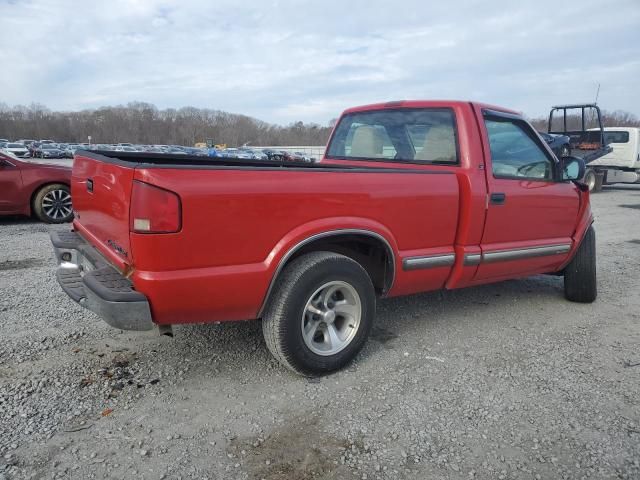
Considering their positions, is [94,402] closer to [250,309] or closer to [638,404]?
[250,309]

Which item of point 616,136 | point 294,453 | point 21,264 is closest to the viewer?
point 294,453

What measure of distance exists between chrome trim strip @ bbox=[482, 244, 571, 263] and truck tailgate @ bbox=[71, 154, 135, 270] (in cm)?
261

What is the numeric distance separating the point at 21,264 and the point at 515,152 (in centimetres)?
542

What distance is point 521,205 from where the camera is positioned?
392 cm

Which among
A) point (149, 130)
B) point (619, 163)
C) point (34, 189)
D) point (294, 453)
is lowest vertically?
point (294, 453)

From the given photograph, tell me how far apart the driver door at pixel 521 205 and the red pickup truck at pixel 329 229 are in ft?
0.05

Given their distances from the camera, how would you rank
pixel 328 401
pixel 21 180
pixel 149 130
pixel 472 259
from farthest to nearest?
pixel 149 130
pixel 21 180
pixel 472 259
pixel 328 401

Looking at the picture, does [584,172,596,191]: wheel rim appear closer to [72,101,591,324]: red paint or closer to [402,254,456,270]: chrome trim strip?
[72,101,591,324]: red paint

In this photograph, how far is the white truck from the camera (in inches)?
690

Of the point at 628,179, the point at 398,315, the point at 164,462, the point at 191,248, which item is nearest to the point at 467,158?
the point at 398,315

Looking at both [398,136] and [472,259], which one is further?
[398,136]

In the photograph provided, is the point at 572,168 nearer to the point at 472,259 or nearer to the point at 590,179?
the point at 472,259

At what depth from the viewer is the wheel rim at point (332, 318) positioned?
10.1ft

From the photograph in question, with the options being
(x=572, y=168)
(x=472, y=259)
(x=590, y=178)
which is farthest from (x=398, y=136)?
(x=590, y=178)
